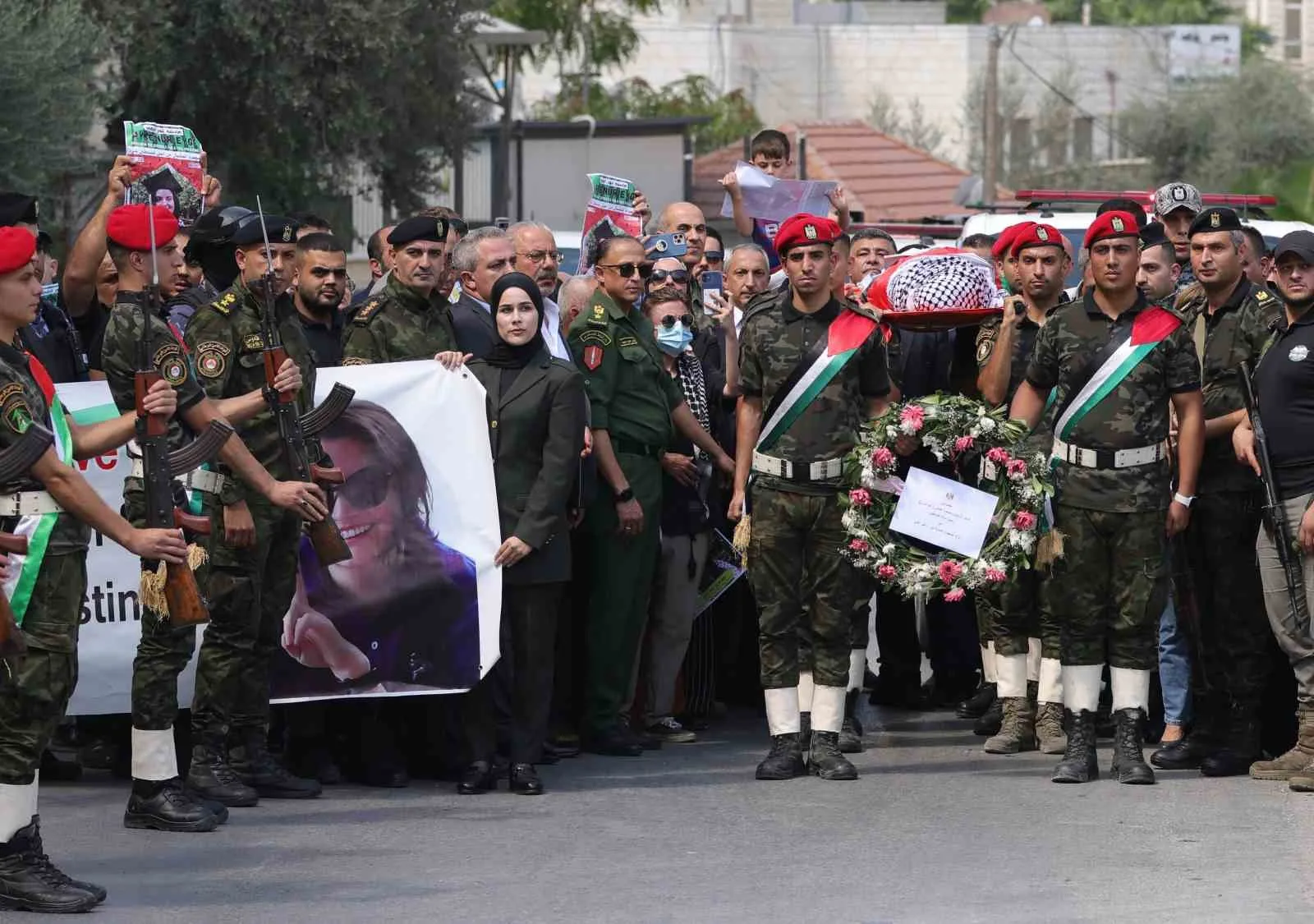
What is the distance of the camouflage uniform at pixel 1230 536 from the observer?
32.5 ft

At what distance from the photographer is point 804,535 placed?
980 cm

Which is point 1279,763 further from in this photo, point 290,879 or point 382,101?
point 382,101

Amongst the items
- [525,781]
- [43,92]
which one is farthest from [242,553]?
[43,92]

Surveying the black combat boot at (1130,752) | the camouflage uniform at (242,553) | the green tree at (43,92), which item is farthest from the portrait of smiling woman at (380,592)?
the green tree at (43,92)

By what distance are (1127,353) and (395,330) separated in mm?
3195

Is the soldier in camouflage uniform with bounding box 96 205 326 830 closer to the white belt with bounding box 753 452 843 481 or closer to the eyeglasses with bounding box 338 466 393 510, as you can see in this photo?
the eyeglasses with bounding box 338 466 393 510

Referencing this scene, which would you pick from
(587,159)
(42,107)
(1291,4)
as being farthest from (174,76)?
(1291,4)

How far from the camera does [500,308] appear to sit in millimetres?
9594

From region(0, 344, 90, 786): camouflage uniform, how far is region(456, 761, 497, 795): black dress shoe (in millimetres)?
2320

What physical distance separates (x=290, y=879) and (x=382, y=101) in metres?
19.5

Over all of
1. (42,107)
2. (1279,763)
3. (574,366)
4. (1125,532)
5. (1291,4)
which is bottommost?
(1279,763)

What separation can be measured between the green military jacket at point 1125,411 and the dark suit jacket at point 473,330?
8.56 ft

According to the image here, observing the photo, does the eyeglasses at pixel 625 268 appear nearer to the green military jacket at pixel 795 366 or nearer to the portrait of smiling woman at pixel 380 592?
the green military jacket at pixel 795 366

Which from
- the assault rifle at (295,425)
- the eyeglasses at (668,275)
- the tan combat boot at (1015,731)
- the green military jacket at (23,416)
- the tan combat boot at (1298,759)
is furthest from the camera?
the eyeglasses at (668,275)
